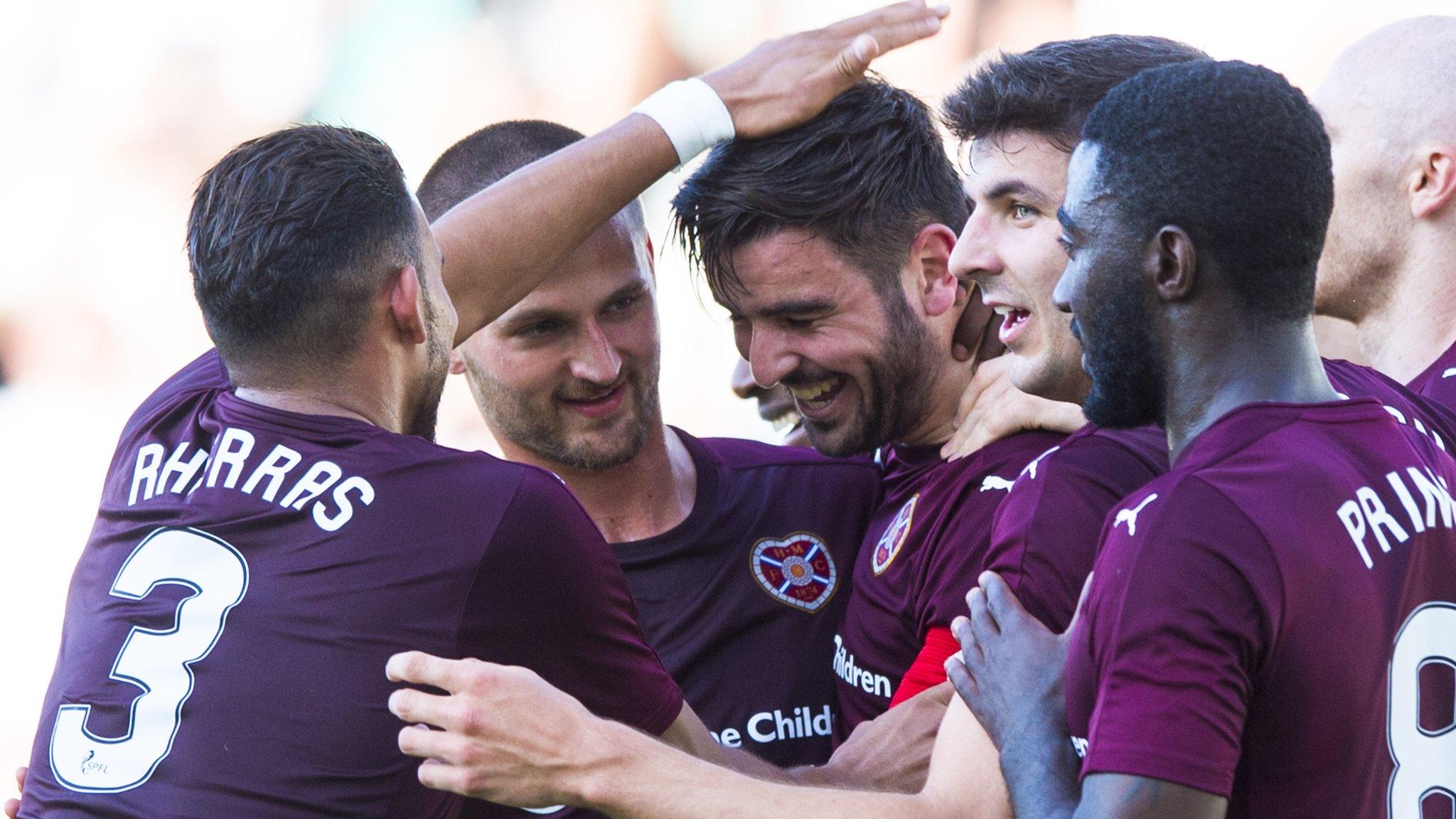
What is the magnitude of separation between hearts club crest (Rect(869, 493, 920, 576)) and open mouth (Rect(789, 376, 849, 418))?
31 cm

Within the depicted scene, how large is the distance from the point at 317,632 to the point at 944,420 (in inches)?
57.2

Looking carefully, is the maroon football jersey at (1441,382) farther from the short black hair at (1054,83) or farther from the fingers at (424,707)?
the fingers at (424,707)

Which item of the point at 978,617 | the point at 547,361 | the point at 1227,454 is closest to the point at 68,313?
the point at 547,361

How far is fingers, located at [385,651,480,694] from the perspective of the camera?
6.59 feet

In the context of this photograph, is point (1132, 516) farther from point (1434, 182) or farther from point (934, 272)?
point (1434, 182)

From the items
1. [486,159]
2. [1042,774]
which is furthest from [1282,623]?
[486,159]

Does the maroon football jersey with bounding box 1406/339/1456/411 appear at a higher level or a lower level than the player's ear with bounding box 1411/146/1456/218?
lower

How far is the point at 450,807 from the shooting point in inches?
88.7

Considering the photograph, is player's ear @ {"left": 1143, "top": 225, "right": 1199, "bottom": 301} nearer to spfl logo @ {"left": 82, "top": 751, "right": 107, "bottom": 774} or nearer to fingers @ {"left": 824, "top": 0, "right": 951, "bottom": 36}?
fingers @ {"left": 824, "top": 0, "right": 951, "bottom": 36}

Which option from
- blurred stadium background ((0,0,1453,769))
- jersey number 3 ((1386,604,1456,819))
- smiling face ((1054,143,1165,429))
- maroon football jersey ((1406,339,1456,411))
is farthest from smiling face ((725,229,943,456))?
blurred stadium background ((0,0,1453,769))

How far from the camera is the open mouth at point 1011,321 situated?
108 inches

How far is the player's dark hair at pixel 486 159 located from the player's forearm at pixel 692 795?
1644 millimetres

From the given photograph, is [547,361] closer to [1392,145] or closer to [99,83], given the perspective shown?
[1392,145]

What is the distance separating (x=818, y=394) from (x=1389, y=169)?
1.35 m
